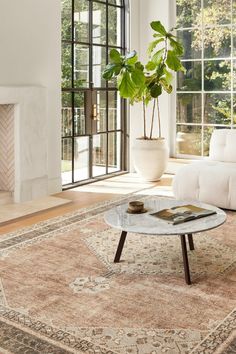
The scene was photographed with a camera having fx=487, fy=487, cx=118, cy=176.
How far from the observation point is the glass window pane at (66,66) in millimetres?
5992

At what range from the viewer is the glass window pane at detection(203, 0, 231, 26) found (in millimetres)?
6691

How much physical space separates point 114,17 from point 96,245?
4258mm

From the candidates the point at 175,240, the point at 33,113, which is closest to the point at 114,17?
the point at 33,113

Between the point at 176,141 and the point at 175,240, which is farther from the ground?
the point at 176,141

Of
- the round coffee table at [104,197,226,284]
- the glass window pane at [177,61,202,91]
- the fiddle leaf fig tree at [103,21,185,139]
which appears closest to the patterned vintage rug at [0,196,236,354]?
the round coffee table at [104,197,226,284]

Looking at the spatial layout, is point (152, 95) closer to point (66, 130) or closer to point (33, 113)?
point (66, 130)

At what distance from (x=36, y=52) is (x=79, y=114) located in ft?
3.87

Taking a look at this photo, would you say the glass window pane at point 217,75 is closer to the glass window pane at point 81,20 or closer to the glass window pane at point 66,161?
the glass window pane at point 81,20

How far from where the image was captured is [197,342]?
2234mm

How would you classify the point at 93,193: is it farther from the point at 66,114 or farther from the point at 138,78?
the point at 138,78

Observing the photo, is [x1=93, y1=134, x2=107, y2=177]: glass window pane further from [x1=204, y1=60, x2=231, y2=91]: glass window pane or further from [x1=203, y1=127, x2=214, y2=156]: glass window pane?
[x1=204, y1=60, x2=231, y2=91]: glass window pane

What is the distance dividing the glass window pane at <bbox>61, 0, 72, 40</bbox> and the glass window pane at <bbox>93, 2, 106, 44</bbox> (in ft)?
1.67

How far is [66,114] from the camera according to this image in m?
6.09

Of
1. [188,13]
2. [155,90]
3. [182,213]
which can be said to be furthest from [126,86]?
[182,213]
